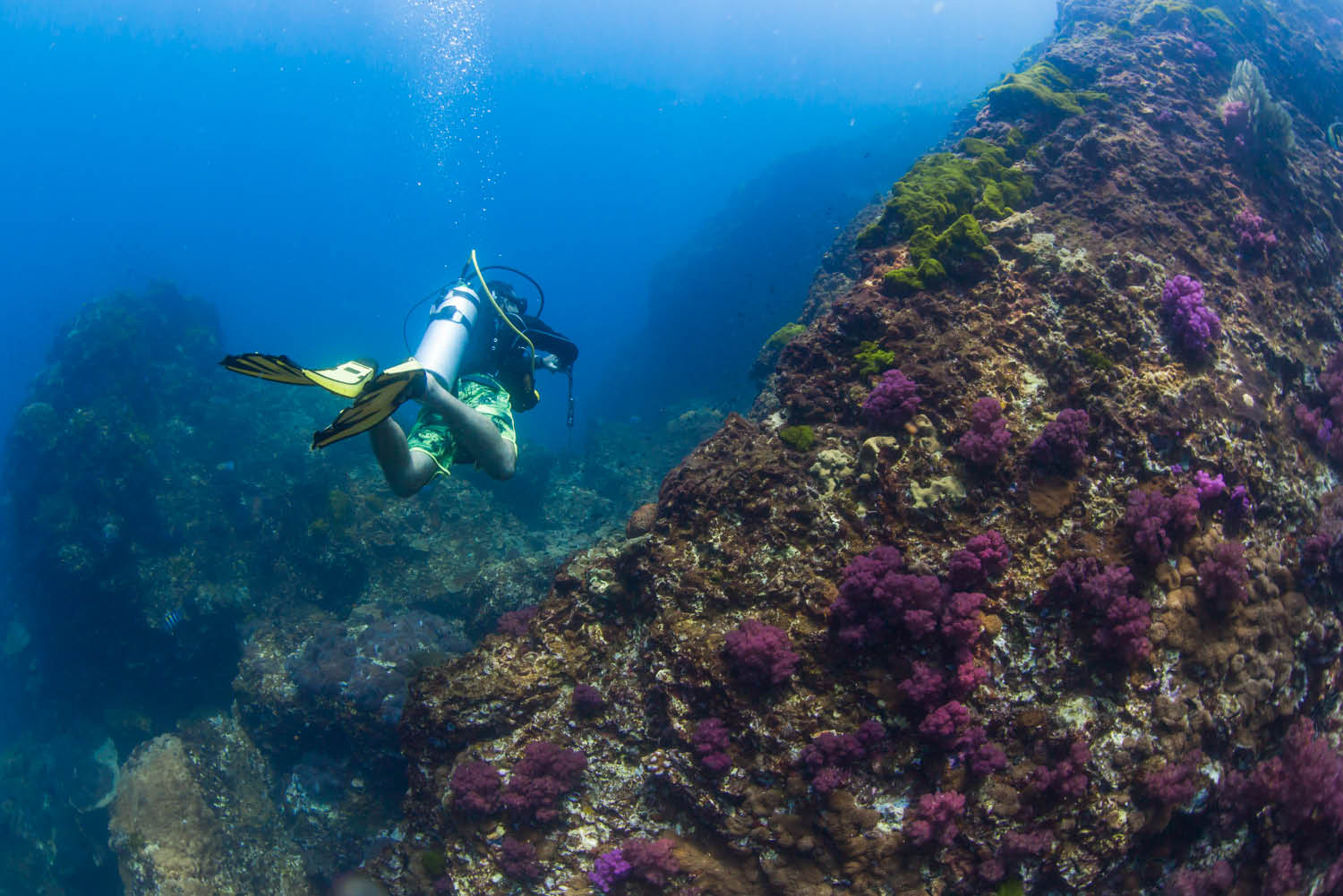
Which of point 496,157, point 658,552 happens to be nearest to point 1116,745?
point 658,552

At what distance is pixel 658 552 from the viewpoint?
6.31 metres

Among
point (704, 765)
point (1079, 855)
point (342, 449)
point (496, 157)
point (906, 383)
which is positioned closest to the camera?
point (1079, 855)

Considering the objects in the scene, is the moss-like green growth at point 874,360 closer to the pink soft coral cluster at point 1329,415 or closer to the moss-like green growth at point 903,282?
the moss-like green growth at point 903,282

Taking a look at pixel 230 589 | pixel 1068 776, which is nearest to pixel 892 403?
pixel 1068 776

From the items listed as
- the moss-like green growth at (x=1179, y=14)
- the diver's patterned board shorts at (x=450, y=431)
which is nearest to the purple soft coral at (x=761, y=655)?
the diver's patterned board shorts at (x=450, y=431)

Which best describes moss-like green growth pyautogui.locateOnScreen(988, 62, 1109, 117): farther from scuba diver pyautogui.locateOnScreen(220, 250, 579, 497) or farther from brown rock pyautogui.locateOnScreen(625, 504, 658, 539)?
brown rock pyautogui.locateOnScreen(625, 504, 658, 539)

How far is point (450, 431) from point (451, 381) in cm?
60

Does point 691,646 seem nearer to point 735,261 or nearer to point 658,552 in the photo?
point 658,552

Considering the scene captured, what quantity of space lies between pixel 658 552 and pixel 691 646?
3.57 ft

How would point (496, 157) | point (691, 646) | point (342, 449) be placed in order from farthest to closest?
1. point (496, 157)
2. point (342, 449)
3. point (691, 646)

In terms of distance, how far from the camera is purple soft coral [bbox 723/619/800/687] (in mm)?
5152

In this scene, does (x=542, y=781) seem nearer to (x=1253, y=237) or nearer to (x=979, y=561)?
(x=979, y=561)

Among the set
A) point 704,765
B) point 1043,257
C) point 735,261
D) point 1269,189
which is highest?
point 1269,189

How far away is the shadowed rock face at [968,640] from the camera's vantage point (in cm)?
482
